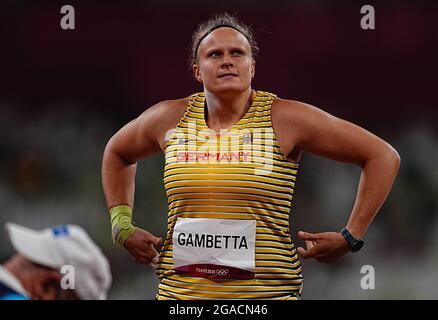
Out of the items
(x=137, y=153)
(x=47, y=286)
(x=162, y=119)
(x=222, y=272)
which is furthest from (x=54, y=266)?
(x=222, y=272)

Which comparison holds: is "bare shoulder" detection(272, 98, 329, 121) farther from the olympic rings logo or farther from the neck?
the olympic rings logo

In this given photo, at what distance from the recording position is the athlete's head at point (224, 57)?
6.11ft

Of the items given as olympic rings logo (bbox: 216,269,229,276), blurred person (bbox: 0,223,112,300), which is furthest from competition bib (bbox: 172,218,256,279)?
blurred person (bbox: 0,223,112,300)

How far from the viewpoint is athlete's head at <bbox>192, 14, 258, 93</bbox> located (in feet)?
6.11

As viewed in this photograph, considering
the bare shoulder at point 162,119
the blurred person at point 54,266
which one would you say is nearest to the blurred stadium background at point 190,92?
the blurred person at point 54,266

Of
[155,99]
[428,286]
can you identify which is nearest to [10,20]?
[155,99]

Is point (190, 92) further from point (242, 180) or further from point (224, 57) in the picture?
point (242, 180)

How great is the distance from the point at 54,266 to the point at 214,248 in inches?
41.4

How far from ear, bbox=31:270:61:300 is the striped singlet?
0.95 meters

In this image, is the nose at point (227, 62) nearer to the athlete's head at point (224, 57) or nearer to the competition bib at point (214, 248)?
the athlete's head at point (224, 57)

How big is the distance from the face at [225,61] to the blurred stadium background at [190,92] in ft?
2.70

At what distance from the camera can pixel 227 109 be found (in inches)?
74.4

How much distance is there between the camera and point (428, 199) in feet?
9.20

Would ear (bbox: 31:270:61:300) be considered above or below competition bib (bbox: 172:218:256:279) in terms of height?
below
